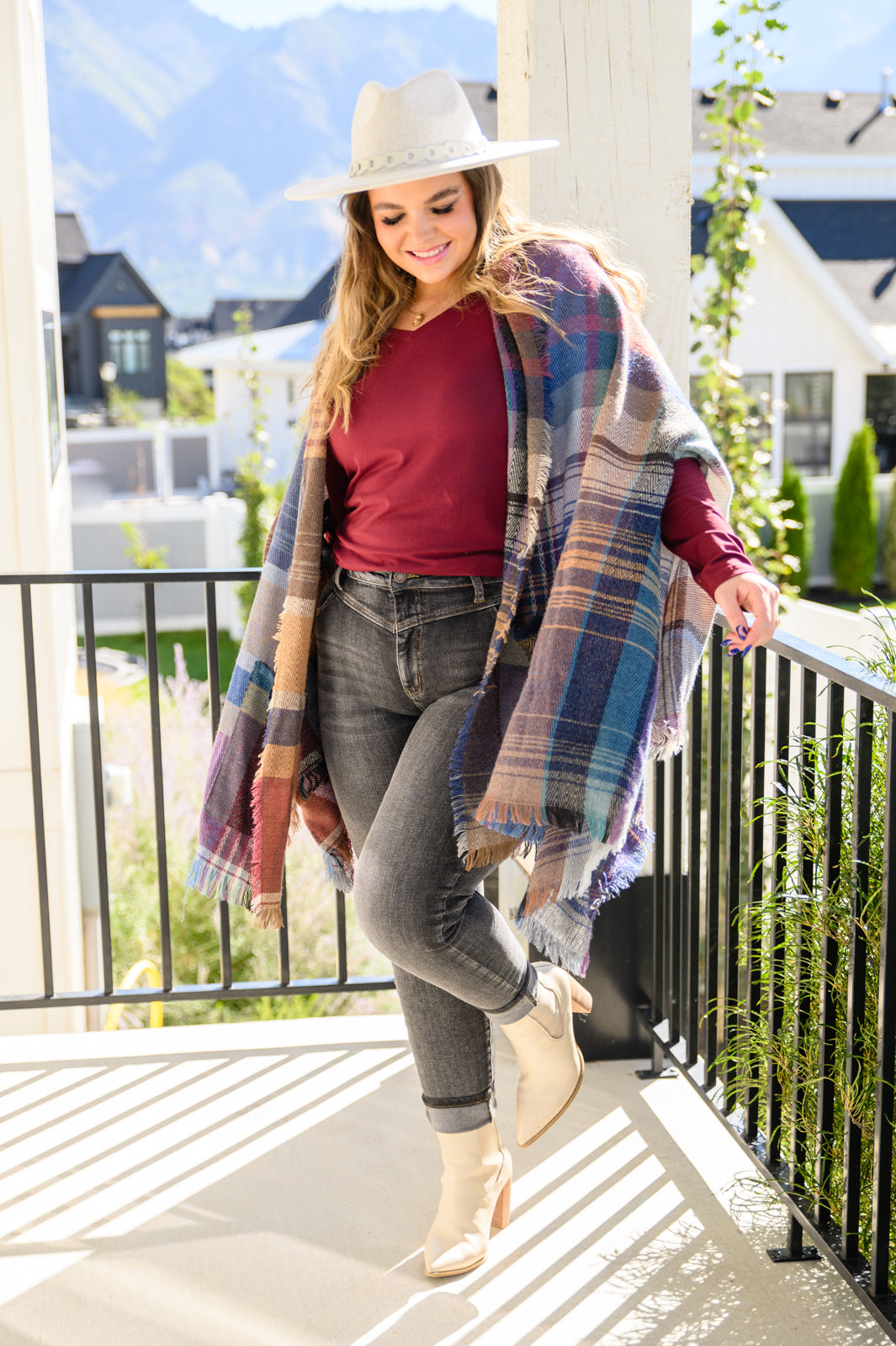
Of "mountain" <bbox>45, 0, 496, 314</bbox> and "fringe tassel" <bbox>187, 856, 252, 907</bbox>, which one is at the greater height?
"mountain" <bbox>45, 0, 496, 314</bbox>

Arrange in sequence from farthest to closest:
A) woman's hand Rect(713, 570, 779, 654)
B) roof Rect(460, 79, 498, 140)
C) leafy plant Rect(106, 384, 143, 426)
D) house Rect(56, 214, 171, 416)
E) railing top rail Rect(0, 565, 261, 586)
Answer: house Rect(56, 214, 171, 416)
leafy plant Rect(106, 384, 143, 426)
roof Rect(460, 79, 498, 140)
railing top rail Rect(0, 565, 261, 586)
woman's hand Rect(713, 570, 779, 654)

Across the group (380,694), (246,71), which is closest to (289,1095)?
(380,694)

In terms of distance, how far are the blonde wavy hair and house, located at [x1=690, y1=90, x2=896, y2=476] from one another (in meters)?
13.2

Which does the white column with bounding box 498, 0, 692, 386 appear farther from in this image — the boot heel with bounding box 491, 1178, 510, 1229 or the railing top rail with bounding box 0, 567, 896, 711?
the boot heel with bounding box 491, 1178, 510, 1229

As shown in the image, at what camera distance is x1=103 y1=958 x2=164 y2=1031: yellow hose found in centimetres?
422

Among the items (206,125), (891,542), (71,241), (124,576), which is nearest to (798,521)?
(891,542)

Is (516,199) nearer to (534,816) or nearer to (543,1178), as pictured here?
(534,816)

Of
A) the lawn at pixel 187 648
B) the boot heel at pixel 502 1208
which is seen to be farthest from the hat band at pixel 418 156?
the lawn at pixel 187 648

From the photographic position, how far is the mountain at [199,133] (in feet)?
491

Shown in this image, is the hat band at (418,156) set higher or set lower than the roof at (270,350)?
lower

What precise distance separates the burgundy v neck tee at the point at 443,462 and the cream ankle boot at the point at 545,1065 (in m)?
0.65

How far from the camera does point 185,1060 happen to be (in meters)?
2.48

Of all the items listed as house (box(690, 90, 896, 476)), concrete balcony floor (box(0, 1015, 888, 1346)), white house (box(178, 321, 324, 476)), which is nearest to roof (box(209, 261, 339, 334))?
white house (box(178, 321, 324, 476))

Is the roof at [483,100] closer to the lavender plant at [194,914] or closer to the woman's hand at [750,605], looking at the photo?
the lavender plant at [194,914]
